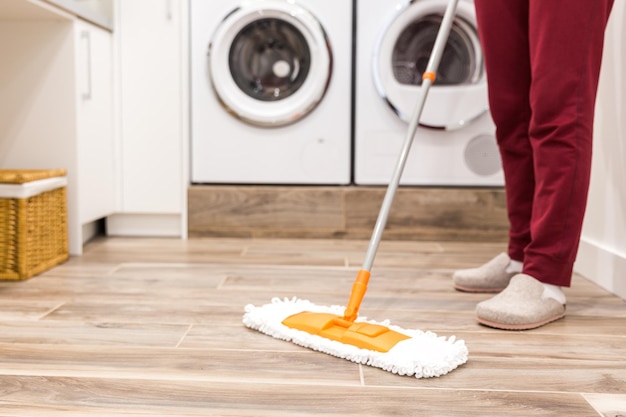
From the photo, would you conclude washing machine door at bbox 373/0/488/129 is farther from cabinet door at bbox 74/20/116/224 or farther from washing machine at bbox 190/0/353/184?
cabinet door at bbox 74/20/116/224

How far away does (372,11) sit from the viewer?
2.25 metres

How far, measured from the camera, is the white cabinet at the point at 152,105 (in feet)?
7.39

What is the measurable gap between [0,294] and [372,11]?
144 cm

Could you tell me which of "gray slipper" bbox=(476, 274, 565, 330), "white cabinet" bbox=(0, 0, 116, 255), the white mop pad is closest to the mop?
the white mop pad

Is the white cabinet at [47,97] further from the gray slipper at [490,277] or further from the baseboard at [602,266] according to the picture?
the baseboard at [602,266]

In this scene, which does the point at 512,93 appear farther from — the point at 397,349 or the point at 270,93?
the point at 270,93

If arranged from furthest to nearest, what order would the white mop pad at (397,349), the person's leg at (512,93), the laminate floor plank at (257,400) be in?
the person's leg at (512,93), the white mop pad at (397,349), the laminate floor plank at (257,400)

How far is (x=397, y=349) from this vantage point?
Answer: 1054mm

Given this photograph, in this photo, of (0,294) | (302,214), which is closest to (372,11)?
(302,214)

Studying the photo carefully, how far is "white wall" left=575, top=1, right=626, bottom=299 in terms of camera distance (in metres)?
1.58

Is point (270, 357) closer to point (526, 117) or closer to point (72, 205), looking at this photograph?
point (526, 117)

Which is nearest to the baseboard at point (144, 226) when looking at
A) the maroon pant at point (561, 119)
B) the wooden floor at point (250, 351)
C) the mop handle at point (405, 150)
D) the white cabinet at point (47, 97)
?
the white cabinet at point (47, 97)

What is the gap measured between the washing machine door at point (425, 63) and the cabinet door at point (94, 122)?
0.88 meters

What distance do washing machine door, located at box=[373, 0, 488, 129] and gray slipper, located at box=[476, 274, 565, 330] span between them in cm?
101
